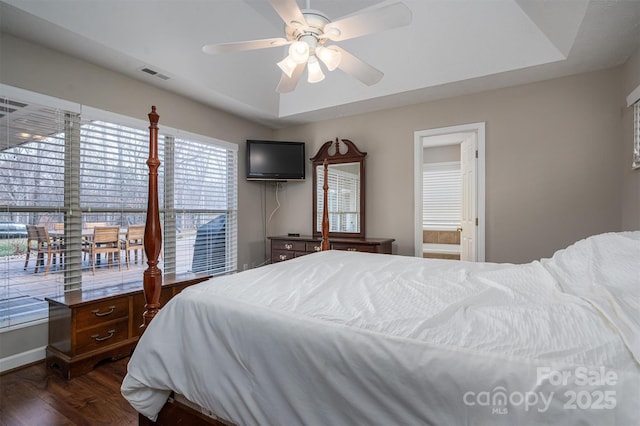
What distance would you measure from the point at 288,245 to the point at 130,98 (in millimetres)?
2391

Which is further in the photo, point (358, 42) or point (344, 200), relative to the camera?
point (344, 200)

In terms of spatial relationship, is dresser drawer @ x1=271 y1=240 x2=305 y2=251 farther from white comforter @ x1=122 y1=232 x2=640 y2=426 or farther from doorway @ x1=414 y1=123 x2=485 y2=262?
white comforter @ x1=122 y1=232 x2=640 y2=426

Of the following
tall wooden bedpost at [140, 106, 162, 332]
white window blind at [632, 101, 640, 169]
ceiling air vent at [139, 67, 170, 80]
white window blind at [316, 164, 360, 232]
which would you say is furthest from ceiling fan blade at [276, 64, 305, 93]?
white window blind at [632, 101, 640, 169]

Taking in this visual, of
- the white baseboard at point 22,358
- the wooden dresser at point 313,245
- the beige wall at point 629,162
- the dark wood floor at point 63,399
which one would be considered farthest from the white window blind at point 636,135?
the white baseboard at point 22,358

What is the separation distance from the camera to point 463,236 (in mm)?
4027

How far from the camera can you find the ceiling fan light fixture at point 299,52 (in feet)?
6.12

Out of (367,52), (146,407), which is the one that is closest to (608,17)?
(367,52)

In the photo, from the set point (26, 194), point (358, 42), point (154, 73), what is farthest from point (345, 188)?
point (26, 194)

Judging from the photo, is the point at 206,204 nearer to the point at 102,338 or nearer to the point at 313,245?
the point at 313,245

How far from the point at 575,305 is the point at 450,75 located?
109 inches

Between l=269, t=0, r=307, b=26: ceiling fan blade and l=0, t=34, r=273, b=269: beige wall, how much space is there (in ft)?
6.89

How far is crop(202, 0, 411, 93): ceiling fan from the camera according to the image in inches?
66.8

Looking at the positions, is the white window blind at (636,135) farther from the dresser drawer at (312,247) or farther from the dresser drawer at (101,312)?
the dresser drawer at (101,312)

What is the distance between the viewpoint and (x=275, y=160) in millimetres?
4496
